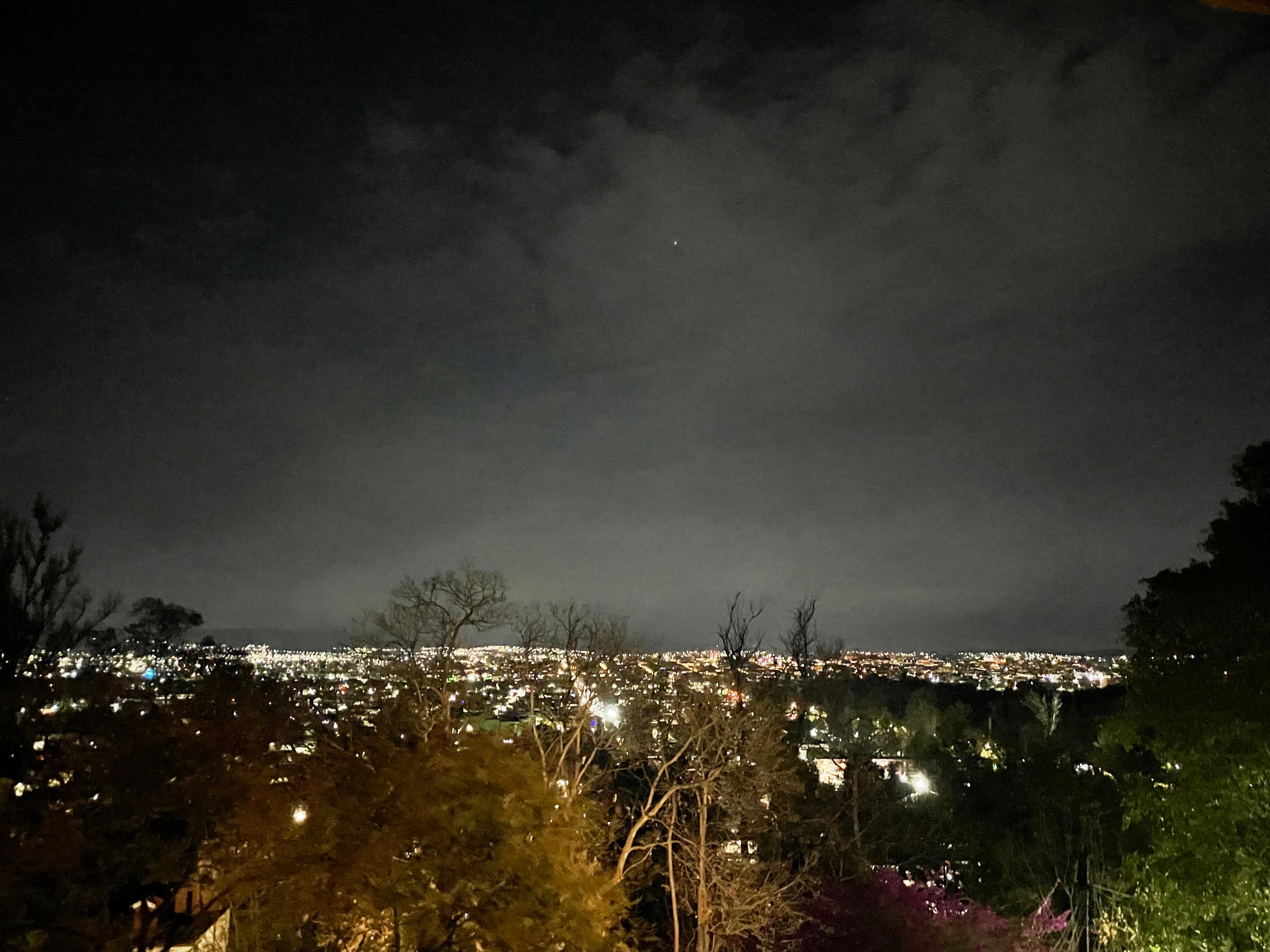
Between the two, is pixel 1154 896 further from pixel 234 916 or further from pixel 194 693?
pixel 194 693

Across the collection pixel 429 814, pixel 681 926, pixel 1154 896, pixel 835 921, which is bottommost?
pixel 681 926

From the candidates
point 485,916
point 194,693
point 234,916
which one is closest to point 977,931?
point 485,916

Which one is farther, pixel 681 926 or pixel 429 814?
pixel 681 926

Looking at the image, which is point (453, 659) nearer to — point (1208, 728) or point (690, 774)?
point (690, 774)

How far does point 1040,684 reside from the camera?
7344 cm

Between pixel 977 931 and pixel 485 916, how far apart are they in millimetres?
10278

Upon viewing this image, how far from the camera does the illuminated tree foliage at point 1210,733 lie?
36.1ft

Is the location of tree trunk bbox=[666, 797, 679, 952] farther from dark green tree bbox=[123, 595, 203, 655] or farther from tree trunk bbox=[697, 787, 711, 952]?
dark green tree bbox=[123, 595, 203, 655]

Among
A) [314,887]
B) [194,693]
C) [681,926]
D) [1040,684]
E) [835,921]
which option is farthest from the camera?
[1040,684]

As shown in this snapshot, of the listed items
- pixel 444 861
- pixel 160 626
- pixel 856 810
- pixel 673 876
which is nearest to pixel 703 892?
pixel 673 876

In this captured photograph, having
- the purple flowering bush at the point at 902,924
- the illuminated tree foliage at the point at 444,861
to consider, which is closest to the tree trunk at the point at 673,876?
the purple flowering bush at the point at 902,924

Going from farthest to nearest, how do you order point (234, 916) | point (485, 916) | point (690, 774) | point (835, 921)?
point (690, 774), point (835, 921), point (234, 916), point (485, 916)

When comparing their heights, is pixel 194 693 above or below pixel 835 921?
above

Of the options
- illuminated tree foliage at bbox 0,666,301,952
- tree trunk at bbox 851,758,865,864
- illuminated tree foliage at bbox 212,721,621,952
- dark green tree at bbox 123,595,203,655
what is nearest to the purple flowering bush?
tree trunk at bbox 851,758,865,864
